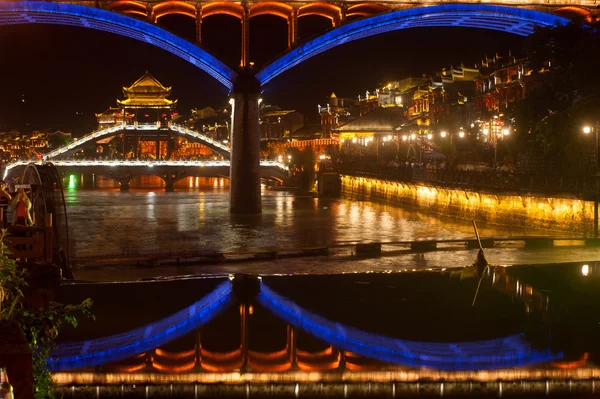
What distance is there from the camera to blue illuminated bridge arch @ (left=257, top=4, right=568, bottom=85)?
34219 mm

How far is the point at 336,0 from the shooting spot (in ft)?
111

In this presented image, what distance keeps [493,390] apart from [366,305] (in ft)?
15.2

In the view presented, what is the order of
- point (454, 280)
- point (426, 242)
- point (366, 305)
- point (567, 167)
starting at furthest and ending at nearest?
point (567, 167), point (426, 242), point (454, 280), point (366, 305)

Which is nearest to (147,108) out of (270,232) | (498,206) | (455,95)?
(455,95)

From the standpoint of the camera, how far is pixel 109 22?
110ft

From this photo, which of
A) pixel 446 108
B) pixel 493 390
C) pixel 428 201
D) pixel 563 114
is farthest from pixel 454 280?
pixel 446 108

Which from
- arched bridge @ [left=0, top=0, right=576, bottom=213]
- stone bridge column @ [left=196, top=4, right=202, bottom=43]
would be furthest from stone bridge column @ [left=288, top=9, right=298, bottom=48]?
stone bridge column @ [left=196, top=4, right=202, bottom=43]

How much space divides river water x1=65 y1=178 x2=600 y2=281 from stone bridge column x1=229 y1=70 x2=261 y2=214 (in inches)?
38.1

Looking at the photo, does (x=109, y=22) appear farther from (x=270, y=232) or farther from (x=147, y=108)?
(x=147, y=108)

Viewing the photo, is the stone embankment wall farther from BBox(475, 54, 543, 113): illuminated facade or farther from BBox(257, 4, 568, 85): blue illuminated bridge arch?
BBox(475, 54, 543, 113): illuminated facade

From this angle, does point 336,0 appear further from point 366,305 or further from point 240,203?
point 366,305

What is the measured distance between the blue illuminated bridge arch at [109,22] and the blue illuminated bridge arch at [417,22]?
8.21 feet

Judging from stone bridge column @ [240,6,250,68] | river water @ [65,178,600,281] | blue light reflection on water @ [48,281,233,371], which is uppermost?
stone bridge column @ [240,6,250,68]

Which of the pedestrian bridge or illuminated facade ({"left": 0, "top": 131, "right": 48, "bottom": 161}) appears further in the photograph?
illuminated facade ({"left": 0, "top": 131, "right": 48, "bottom": 161})
